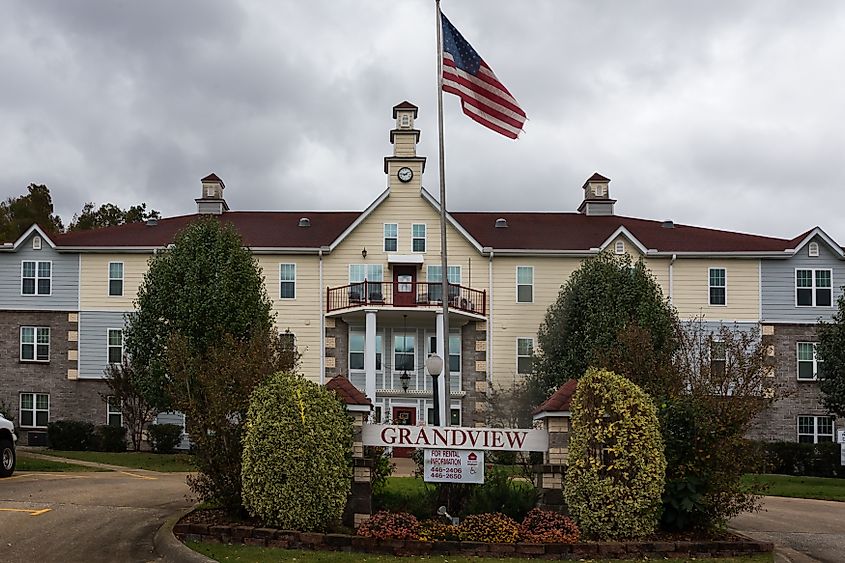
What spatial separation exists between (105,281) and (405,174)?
1267cm


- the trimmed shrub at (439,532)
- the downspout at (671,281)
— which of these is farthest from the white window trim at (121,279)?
the trimmed shrub at (439,532)

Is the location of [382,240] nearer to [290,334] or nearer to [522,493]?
[290,334]

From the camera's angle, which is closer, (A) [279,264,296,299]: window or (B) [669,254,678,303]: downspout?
(B) [669,254,678,303]: downspout

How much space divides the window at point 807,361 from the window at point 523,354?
10391 mm

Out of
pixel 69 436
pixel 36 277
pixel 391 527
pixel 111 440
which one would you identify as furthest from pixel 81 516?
pixel 36 277

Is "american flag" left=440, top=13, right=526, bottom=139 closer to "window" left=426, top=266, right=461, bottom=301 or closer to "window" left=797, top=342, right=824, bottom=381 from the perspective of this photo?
"window" left=426, top=266, right=461, bottom=301

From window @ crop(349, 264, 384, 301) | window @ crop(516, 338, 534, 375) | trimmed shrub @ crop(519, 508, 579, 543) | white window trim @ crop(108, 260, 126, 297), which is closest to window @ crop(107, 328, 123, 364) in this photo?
white window trim @ crop(108, 260, 126, 297)

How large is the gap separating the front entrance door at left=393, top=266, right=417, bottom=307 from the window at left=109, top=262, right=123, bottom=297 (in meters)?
10.9

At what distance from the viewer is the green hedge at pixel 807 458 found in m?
32.9

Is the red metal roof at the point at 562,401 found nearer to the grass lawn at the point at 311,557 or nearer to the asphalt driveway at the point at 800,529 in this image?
the grass lawn at the point at 311,557

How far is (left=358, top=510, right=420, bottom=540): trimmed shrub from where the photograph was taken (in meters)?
12.5

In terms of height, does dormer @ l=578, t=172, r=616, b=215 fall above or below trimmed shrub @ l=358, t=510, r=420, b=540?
above

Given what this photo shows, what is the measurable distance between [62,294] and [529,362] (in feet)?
61.1

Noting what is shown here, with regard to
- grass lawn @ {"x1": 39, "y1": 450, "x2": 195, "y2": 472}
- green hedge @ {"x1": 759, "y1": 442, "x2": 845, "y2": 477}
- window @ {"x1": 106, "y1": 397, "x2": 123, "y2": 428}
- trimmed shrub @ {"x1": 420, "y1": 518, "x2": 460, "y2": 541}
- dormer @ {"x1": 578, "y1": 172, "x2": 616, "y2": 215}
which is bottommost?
green hedge @ {"x1": 759, "y1": 442, "x2": 845, "y2": 477}
